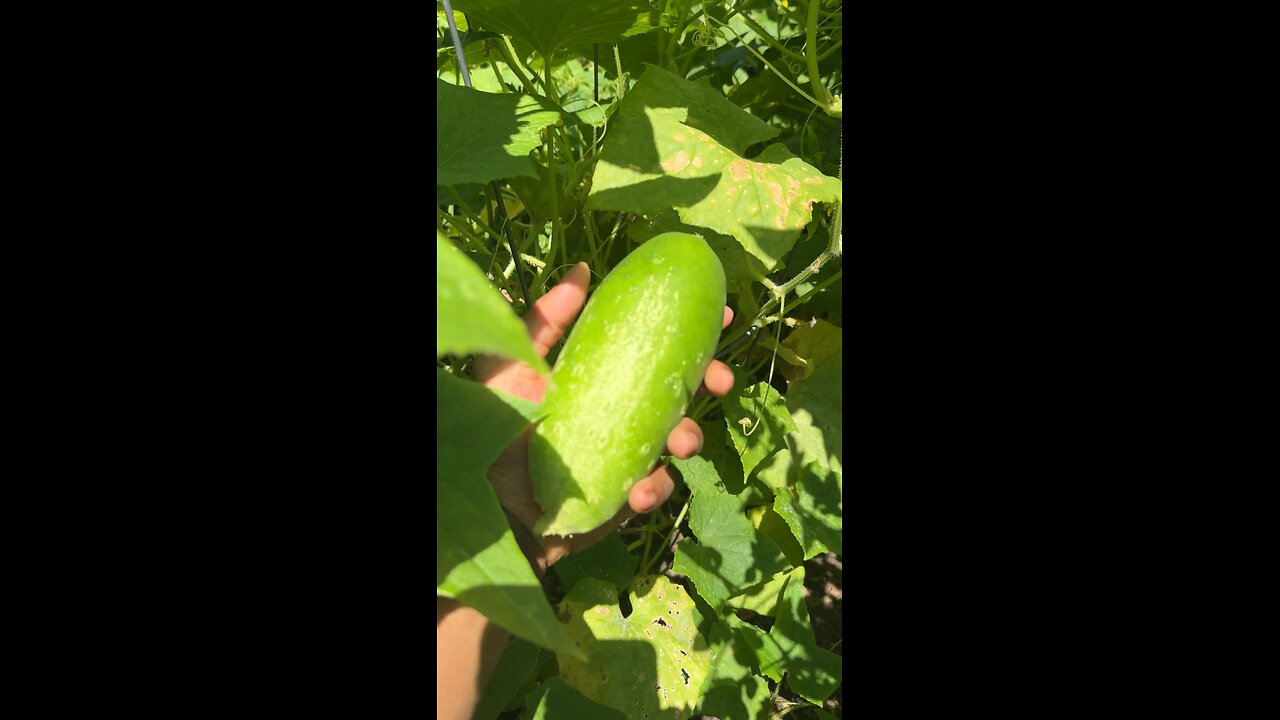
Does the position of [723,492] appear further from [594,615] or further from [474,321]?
[474,321]

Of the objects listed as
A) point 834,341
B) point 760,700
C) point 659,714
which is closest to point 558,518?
point 659,714

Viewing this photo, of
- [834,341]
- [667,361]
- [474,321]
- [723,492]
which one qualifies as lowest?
[723,492]

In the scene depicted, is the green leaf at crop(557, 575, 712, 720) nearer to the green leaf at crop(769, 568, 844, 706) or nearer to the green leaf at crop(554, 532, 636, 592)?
the green leaf at crop(554, 532, 636, 592)

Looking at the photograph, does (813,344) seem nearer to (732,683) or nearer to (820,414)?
(820,414)

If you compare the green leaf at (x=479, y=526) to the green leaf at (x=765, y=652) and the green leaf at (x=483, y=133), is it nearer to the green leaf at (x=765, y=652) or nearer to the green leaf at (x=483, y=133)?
the green leaf at (x=483, y=133)

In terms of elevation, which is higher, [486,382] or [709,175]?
[709,175]

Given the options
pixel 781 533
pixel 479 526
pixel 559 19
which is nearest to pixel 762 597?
pixel 781 533

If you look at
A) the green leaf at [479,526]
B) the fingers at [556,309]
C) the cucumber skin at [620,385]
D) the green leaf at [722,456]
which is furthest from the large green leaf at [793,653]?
the green leaf at [479,526]
